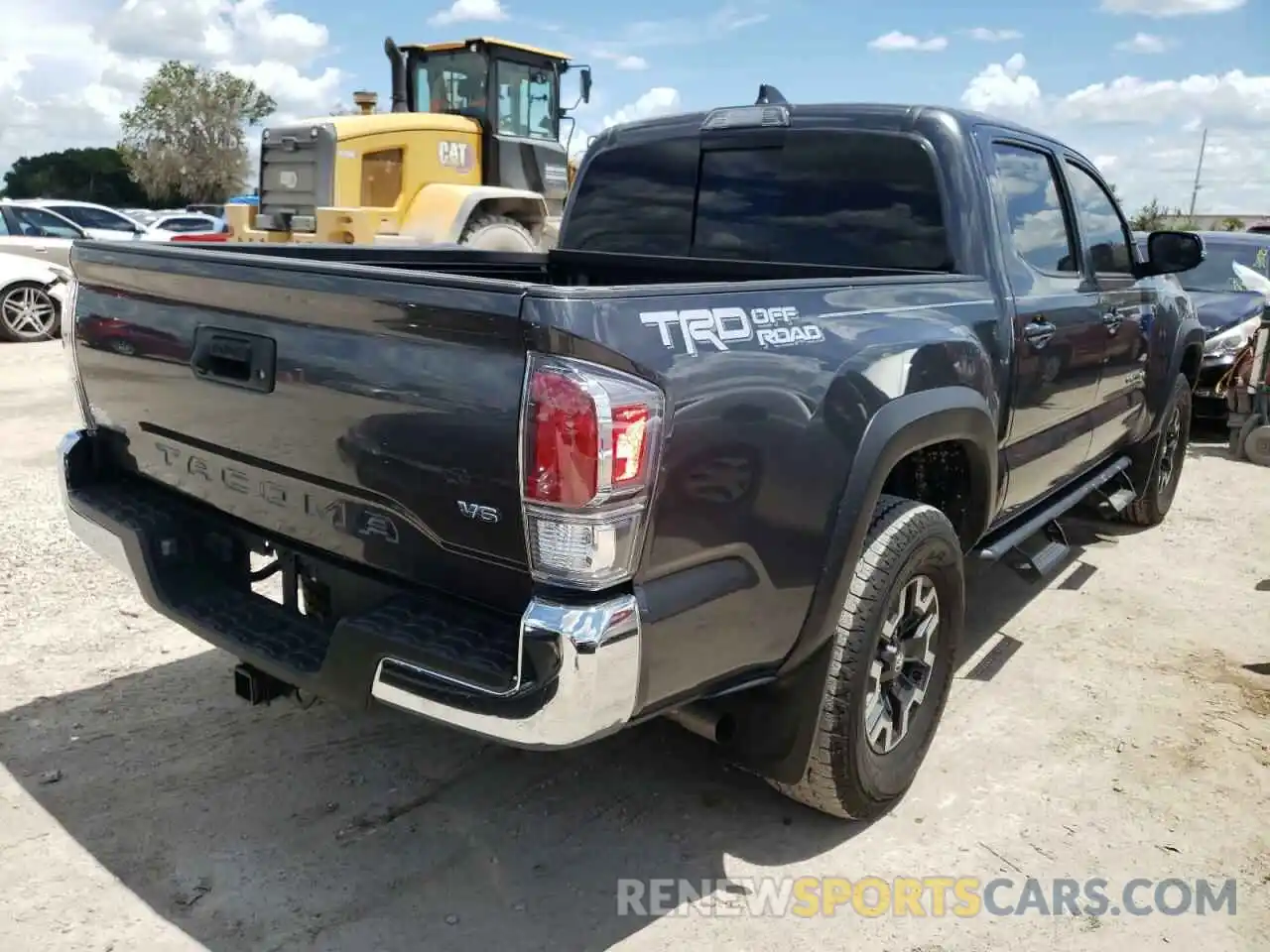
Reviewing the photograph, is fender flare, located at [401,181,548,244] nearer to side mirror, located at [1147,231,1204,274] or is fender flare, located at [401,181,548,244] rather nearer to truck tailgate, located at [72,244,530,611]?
side mirror, located at [1147,231,1204,274]

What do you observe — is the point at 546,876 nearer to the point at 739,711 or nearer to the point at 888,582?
the point at 739,711

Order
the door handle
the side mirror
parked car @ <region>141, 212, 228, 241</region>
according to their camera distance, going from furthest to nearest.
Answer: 1. parked car @ <region>141, 212, 228, 241</region>
2. the side mirror
3. the door handle

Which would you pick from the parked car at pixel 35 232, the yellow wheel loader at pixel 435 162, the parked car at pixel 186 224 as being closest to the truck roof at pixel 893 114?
the yellow wheel loader at pixel 435 162

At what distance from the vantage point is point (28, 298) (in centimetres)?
1217

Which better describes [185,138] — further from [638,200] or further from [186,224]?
[638,200]

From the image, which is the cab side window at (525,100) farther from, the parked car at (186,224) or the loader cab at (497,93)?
the parked car at (186,224)

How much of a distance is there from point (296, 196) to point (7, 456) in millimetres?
5459

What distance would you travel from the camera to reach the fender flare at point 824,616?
2668 mm

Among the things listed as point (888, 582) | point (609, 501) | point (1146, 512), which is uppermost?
point (609, 501)

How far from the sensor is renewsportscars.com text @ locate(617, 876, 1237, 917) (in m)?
2.84

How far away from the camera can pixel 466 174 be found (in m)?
11.8

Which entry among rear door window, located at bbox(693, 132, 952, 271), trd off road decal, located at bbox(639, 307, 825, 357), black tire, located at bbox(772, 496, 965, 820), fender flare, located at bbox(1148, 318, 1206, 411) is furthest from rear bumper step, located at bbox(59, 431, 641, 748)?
fender flare, located at bbox(1148, 318, 1206, 411)

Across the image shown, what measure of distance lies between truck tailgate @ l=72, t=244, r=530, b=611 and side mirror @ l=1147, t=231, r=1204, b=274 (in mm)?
3958

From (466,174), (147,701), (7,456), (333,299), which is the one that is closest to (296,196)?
(466,174)
